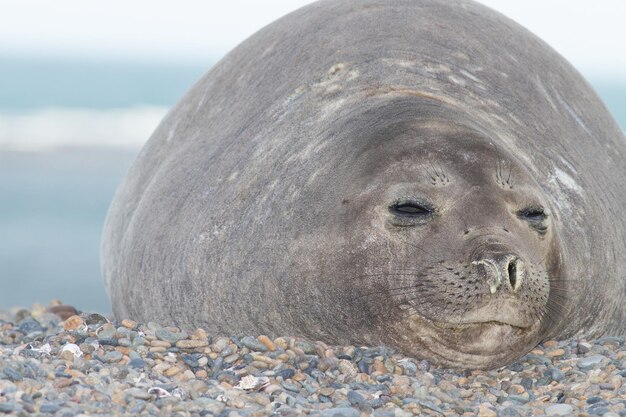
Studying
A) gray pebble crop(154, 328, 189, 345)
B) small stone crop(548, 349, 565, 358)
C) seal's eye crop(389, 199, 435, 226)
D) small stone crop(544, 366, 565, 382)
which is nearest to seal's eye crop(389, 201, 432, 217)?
seal's eye crop(389, 199, 435, 226)

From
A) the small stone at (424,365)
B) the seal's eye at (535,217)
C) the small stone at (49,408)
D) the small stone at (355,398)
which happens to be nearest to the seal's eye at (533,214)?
the seal's eye at (535,217)

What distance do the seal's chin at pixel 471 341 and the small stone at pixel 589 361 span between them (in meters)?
0.31

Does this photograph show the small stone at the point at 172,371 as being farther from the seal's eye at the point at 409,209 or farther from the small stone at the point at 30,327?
the small stone at the point at 30,327

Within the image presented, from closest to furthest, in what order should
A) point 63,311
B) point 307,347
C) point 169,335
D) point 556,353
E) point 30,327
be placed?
point 307,347
point 169,335
point 556,353
point 30,327
point 63,311

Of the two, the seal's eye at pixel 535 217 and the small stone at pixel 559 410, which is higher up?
the seal's eye at pixel 535 217

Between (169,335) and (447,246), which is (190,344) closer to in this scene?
(169,335)

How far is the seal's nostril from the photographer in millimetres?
5312

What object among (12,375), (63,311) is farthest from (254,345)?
(63,311)

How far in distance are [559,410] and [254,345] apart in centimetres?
153

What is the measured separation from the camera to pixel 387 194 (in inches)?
225

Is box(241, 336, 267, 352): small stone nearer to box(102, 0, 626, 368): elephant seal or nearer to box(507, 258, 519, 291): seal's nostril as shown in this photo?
box(102, 0, 626, 368): elephant seal

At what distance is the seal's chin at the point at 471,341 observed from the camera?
554 cm

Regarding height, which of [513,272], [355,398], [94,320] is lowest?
[355,398]

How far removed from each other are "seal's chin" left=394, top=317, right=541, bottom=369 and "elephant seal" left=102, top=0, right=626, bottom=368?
11 mm
